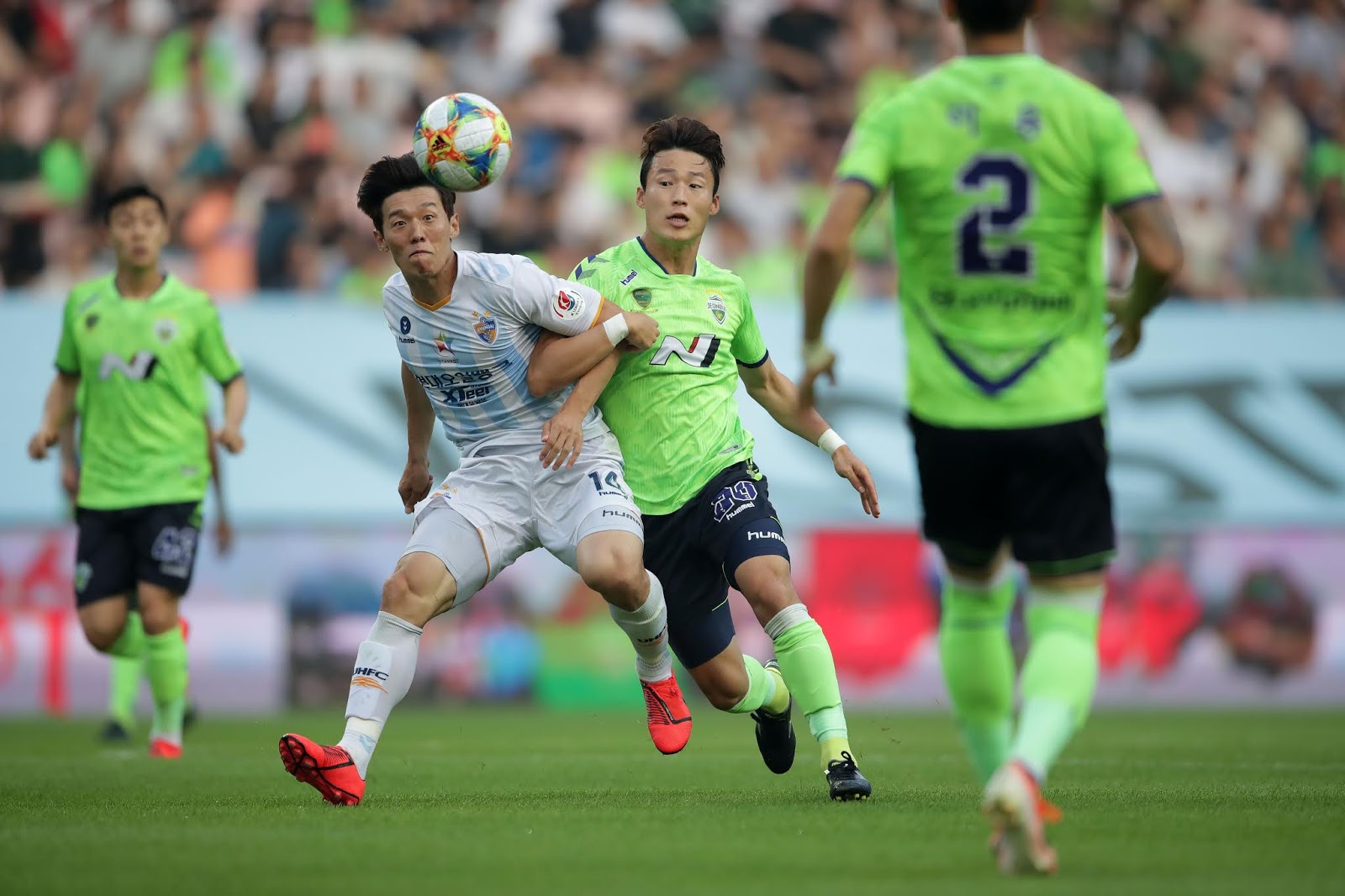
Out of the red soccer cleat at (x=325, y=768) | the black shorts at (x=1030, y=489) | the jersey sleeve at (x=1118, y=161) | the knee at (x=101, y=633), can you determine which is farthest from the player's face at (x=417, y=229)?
the knee at (x=101, y=633)

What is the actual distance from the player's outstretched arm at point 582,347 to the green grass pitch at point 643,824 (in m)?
1.68

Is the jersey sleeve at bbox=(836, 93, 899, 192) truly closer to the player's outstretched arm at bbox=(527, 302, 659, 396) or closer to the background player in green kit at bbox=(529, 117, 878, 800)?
the player's outstretched arm at bbox=(527, 302, 659, 396)

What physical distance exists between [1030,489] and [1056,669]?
0.52 meters

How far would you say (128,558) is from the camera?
10.5m

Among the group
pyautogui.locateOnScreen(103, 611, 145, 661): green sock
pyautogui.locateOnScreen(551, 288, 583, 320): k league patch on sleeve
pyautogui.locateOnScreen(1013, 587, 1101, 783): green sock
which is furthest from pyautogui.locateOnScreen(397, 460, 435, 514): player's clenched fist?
pyautogui.locateOnScreen(103, 611, 145, 661): green sock

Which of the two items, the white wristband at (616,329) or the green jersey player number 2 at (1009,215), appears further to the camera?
the white wristband at (616,329)

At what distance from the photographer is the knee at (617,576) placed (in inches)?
283

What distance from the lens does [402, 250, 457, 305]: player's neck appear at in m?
7.29

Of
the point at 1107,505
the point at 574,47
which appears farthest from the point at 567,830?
the point at 574,47

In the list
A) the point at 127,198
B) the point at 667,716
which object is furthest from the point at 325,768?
the point at 127,198

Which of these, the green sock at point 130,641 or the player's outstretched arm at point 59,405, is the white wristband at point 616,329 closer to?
the player's outstretched arm at point 59,405

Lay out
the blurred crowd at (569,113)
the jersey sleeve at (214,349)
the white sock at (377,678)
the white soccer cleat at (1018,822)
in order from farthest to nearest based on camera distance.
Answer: the blurred crowd at (569,113)
the jersey sleeve at (214,349)
the white sock at (377,678)
the white soccer cleat at (1018,822)

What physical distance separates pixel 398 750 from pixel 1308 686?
8283mm

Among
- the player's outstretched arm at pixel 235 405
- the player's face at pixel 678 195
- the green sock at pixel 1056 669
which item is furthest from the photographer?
the player's outstretched arm at pixel 235 405
